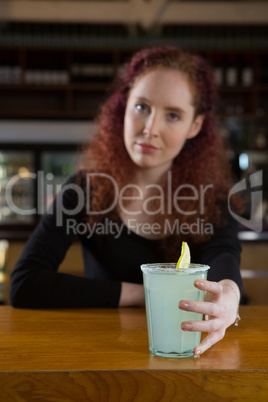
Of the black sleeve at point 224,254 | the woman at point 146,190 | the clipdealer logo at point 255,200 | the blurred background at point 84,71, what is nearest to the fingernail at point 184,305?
the black sleeve at point 224,254

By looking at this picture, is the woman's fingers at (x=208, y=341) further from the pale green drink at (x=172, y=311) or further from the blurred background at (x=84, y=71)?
the blurred background at (x=84, y=71)

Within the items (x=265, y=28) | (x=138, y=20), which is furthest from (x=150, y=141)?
(x=265, y=28)

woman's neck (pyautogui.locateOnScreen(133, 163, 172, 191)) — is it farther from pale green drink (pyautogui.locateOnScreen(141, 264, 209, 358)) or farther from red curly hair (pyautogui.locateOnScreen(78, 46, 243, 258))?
pale green drink (pyautogui.locateOnScreen(141, 264, 209, 358))

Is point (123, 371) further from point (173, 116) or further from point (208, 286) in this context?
point (173, 116)

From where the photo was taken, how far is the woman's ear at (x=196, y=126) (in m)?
1.54

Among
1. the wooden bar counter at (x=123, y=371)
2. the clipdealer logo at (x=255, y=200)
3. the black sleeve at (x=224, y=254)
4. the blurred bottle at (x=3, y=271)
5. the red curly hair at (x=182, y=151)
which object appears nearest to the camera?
the wooden bar counter at (x=123, y=371)

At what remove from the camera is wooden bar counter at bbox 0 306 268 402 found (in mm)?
647

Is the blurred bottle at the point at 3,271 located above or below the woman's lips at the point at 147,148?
below

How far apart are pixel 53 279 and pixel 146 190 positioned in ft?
1.40

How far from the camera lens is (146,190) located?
4.98 ft

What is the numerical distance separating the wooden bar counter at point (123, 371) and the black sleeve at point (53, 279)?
12.9 inches

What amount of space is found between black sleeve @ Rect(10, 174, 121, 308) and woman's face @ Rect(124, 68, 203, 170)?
261mm

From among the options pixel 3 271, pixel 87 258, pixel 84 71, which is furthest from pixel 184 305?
pixel 84 71

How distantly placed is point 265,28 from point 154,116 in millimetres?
4282
